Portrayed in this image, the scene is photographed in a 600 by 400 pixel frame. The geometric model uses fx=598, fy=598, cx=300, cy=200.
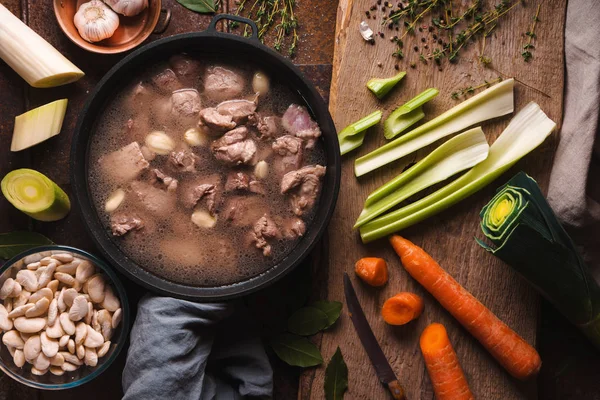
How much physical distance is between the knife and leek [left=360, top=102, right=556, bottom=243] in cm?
28

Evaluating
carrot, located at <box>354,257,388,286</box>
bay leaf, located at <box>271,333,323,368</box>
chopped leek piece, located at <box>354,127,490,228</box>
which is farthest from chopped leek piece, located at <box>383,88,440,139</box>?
bay leaf, located at <box>271,333,323,368</box>

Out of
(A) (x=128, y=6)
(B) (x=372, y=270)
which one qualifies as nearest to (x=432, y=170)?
(B) (x=372, y=270)

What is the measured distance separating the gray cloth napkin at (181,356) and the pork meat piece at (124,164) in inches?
21.8

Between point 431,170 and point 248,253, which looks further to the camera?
point 431,170

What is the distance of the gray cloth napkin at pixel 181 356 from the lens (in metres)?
2.60

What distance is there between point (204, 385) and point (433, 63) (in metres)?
1.84

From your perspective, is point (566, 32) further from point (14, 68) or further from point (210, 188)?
point (14, 68)

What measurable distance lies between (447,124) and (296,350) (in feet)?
4.19

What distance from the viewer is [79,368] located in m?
2.68

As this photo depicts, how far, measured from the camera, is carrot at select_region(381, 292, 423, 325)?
2.77 m

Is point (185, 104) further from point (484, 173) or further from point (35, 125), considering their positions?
point (484, 173)

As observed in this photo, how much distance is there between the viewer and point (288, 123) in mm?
2598

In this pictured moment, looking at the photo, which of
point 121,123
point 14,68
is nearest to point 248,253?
point 121,123

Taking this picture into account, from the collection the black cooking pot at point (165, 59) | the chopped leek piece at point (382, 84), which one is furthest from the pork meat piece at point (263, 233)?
the chopped leek piece at point (382, 84)
